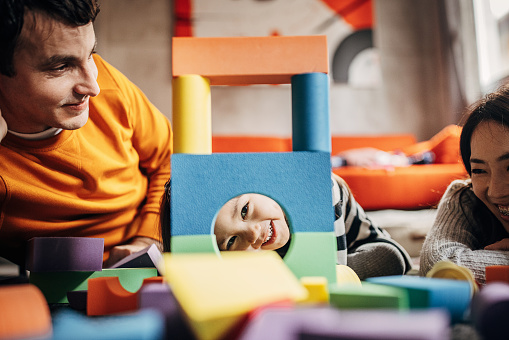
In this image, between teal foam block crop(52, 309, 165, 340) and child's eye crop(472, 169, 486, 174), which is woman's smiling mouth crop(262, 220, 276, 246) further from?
teal foam block crop(52, 309, 165, 340)

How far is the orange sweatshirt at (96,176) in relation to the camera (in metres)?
0.93

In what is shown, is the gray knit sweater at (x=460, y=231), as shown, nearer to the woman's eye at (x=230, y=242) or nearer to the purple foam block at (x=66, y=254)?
the woman's eye at (x=230, y=242)

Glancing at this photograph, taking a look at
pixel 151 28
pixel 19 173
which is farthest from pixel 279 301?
pixel 151 28

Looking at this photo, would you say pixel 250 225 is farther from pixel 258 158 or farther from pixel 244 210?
pixel 258 158

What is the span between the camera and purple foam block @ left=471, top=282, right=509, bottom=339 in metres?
0.43

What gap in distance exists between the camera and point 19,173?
920 millimetres

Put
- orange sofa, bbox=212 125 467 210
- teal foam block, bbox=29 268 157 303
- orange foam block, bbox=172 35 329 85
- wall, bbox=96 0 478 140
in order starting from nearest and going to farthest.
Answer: orange foam block, bbox=172 35 329 85, teal foam block, bbox=29 268 157 303, orange sofa, bbox=212 125 467 210, wall, bbox=96 0 478 140

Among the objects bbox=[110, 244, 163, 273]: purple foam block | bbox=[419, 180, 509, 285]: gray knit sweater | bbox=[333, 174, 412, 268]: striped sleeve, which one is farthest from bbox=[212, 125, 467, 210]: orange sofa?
bbox=[110, 244, 163, 273]: purple foam block

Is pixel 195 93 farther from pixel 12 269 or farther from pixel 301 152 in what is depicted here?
pixel 12 269

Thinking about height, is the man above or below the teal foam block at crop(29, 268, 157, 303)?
above

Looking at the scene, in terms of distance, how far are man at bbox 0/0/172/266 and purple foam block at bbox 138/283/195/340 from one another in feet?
1.48

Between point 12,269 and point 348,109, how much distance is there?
2345mm

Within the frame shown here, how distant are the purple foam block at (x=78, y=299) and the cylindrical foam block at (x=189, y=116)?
1.02 ft

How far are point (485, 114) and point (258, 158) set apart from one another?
1.69 feet
